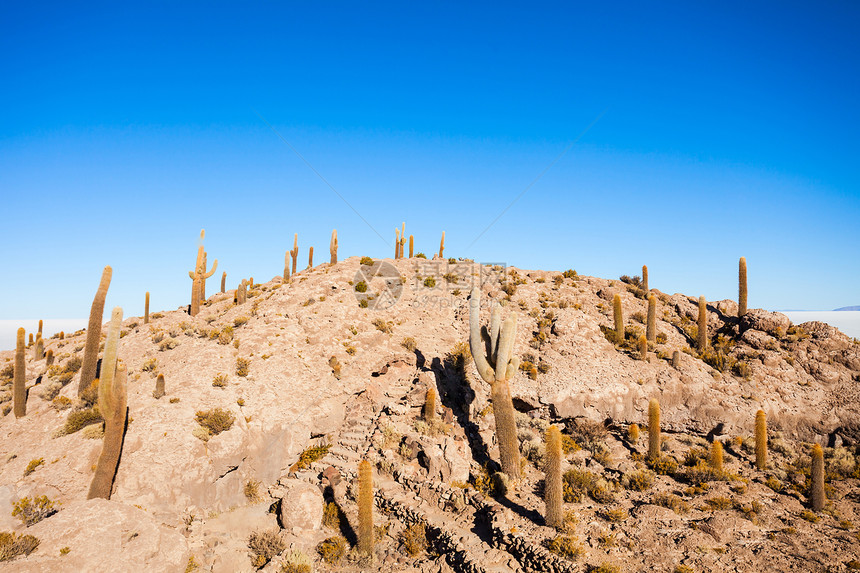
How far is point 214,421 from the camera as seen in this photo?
55.2 feet

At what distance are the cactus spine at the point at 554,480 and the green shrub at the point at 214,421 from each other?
41.3ft

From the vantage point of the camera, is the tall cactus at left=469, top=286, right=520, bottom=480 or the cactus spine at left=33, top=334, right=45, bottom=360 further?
the cactus spine at left=33, top=334, right=45, bottom=360

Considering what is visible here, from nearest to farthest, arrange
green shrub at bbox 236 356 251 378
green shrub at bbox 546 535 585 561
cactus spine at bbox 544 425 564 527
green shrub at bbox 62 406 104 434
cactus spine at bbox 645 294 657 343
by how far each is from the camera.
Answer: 1. green shrub at bbox 546 535 585 561
2. cactus spine at bbox 544 425 564 527
3. green shrub at bbox 62 406 104 434
4. green shrub at bbox 236 356 251 378
5. cactus spine at bbox 645 294 657 343

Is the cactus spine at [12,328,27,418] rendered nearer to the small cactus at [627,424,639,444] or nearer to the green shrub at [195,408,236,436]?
the green shrub at [195,408,236,436]

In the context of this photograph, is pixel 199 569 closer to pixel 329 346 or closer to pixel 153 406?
pixel 153 406

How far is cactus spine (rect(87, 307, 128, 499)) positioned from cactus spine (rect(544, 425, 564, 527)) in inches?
559

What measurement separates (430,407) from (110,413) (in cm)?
1190

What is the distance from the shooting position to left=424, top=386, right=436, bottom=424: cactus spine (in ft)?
62.0

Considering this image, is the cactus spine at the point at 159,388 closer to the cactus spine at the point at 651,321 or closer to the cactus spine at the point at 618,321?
the cactus spine at the point at 618,321

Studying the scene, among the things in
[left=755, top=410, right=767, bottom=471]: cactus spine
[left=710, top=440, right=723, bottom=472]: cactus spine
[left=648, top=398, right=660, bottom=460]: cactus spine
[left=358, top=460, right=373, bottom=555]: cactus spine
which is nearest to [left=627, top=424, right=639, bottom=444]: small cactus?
[left=648, top=398, right=660, bottom=460]: cactus spine

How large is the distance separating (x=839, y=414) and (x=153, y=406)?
30.9 metres

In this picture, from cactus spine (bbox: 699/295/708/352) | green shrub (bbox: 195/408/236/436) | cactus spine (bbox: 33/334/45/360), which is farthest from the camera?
cactus spine (bbox: 33/334/45/360)

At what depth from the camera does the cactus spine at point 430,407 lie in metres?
18.9

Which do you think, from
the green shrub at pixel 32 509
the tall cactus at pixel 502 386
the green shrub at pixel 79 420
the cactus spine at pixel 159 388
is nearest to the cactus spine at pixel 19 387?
the green shrub at pixel 79 420
